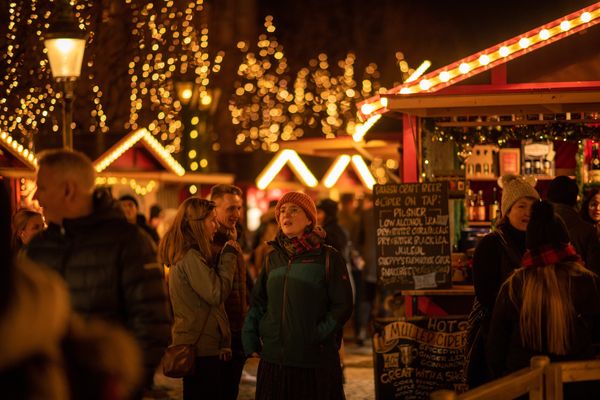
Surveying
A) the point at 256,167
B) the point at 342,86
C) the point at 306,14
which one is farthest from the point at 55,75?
the point at 306,14

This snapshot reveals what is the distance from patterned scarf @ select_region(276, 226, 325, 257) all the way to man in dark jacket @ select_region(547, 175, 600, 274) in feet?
8.50

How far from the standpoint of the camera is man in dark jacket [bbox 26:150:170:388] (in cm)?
497

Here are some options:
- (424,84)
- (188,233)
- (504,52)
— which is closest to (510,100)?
(504,52)

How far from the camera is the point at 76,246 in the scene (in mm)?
5004

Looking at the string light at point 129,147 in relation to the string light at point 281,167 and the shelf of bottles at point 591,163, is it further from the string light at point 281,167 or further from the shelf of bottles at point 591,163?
the shelf of bottles at point 591,163

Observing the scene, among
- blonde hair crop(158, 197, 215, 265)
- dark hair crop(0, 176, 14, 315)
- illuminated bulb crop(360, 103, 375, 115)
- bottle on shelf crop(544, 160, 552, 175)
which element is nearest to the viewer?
dark hair crop(0, 176, 14, 315)

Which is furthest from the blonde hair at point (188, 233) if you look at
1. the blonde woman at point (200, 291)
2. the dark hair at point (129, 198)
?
the dark hair at point (129, 198)

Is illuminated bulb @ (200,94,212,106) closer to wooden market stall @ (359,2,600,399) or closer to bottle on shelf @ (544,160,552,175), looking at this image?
bottle on shelf @ (544,160,552,175)

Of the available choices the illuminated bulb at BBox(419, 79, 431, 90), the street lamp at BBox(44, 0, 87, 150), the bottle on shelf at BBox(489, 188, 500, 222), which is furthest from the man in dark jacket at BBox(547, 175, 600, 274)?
the street lamp at BBox(44, 0, 87, 150)

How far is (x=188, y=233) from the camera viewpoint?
311 inches

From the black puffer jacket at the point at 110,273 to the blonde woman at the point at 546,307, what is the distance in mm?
2173

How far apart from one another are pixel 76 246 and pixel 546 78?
8194 millimetres

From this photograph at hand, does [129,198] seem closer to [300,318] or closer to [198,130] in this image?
[300,318]

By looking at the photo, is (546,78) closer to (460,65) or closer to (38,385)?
(460,65)
